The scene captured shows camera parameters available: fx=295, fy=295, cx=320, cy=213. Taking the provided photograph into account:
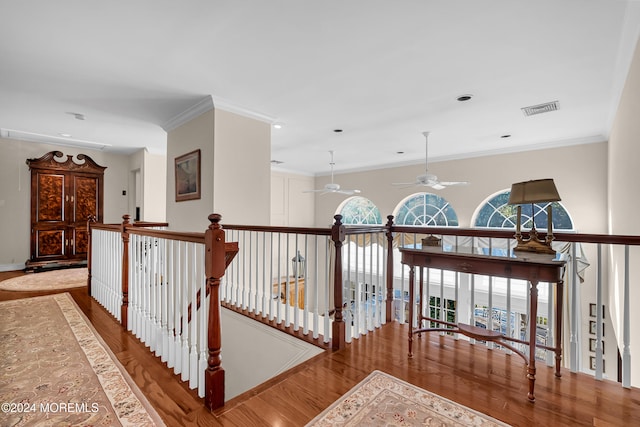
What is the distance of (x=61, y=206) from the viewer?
19.7 ft

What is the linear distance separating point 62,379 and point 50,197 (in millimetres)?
5404

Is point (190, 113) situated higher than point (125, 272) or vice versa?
point (190, 113)

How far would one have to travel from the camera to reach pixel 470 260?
2098 millimetres

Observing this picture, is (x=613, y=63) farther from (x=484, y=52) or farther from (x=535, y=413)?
(x=535, y=413)

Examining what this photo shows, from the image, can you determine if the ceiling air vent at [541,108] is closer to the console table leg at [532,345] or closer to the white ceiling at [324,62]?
the white ceiling at [324,62]

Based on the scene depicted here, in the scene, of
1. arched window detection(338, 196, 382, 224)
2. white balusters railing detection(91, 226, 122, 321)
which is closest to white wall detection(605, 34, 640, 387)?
white balusters railing detection(91, 226, 122, 321)

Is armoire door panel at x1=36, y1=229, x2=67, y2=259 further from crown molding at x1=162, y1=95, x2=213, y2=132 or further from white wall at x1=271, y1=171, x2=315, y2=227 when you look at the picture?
white wall at x1=271, y1=171, x2=315, y2=227

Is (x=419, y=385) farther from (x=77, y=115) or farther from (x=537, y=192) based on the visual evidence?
(x=77, y=115)

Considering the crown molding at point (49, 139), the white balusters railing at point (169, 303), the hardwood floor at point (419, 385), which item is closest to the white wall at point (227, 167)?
the white balusters railing at point (169, 303)

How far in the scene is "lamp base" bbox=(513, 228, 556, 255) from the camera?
199 cm

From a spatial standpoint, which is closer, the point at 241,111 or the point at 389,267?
the point at 389,267

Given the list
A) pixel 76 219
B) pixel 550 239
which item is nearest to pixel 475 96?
pixel 550 239

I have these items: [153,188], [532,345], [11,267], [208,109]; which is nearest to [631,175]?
[532,345]

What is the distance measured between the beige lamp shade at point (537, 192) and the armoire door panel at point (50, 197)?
7.72 metres
